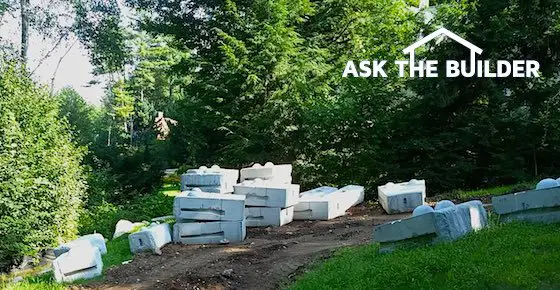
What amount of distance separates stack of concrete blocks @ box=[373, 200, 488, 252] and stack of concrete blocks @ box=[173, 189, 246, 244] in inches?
130

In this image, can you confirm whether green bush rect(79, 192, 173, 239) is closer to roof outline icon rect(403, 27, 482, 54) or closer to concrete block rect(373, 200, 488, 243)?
roof outline icon rect(403, 27, 482, 54)

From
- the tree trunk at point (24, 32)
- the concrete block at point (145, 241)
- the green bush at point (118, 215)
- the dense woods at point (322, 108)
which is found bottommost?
the green bush at point (118, 215)

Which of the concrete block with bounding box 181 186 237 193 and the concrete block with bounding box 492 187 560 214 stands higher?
the concrete block with bounding box 492 187 560 214

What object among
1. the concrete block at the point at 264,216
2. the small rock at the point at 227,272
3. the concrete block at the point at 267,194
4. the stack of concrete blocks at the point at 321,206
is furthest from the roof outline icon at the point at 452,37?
the small rock at the point at 227,272

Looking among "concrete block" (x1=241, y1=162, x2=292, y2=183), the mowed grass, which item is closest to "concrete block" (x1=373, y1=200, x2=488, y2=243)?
the mowed grass

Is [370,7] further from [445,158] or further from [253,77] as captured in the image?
[445,158]

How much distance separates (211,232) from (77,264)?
2.55 m

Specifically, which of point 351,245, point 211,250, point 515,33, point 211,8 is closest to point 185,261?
point 211,250

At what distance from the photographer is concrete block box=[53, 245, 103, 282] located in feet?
22.5

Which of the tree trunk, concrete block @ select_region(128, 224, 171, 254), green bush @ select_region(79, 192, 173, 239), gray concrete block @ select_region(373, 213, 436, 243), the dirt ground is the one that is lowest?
green bush @ select_region(79, 192, 173, 239)

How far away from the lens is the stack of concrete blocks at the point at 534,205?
21.4 feet

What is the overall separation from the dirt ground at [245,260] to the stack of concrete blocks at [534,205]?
2.00 meters

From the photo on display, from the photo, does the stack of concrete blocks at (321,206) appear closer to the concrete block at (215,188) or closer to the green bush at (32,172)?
the concrete block at (215,188)

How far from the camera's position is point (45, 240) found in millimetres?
12312
